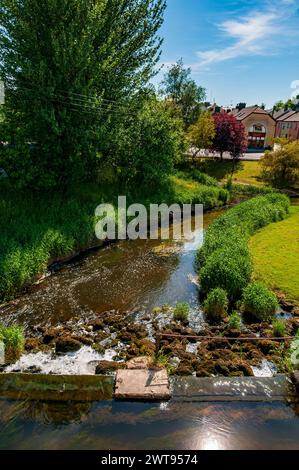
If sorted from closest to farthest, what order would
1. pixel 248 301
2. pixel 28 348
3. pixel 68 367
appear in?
pixel 68 367
pixel 28 348
pixel 248 301

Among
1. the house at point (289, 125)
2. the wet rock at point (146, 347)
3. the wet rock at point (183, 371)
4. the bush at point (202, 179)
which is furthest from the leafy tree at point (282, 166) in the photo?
the house at point (289, 125)

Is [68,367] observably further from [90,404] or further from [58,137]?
[58,137]

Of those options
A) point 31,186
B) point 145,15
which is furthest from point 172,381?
point 145,15

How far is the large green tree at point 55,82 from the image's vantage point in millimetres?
22031

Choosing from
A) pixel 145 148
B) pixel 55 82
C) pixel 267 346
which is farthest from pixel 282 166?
pixel 267 346

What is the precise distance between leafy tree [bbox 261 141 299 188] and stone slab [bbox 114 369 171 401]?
109 feet

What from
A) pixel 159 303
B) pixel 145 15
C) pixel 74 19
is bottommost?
pixel 159 303

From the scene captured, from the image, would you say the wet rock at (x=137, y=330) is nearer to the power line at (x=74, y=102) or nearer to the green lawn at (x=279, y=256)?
the green lawn at (x=279, y=256)

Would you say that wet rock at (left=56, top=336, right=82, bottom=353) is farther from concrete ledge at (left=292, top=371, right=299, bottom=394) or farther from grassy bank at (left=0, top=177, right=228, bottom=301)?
concrete ledge at (left=292, top=371, right=299, bottom=394)

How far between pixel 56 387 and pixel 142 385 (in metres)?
2.42

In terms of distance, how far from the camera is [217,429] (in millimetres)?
8508

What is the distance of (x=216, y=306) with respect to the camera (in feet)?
49.3

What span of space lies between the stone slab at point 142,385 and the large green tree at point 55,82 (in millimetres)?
16270
